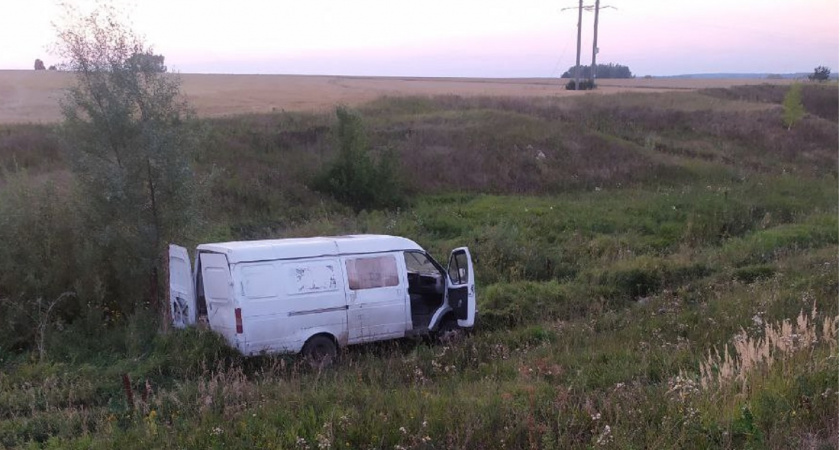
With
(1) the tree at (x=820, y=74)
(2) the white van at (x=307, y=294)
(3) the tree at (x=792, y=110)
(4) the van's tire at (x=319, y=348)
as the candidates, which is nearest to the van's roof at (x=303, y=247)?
(2) the white van at (x=307, y=294)

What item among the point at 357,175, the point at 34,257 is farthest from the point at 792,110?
the point at 34,257

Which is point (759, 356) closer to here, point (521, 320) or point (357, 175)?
point (521, 320)

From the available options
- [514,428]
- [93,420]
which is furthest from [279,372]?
[514,428]

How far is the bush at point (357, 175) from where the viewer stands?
2303 cm

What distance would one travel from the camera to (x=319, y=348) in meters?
10.0

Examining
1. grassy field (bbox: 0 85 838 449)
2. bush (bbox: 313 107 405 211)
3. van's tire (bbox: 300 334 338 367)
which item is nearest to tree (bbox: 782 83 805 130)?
grassy field (bbox: 0 85 838 449)

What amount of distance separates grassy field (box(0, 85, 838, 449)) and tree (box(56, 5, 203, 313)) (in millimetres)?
862

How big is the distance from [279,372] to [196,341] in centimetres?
124

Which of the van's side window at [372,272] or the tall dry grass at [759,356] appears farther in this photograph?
the van's side window at [372,272]

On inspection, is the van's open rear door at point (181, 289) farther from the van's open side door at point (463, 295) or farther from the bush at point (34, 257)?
the van's open side door at point (463, 295)

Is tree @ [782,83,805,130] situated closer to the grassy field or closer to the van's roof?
the grassy field

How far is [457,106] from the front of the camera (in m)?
39.5

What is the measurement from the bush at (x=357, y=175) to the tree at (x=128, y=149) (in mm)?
12160

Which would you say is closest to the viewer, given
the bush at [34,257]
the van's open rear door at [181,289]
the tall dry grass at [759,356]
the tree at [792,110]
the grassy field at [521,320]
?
the grassy field at [521,320]
